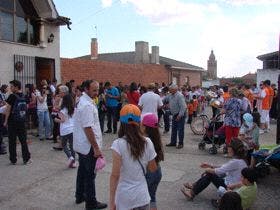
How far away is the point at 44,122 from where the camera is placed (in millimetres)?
12906

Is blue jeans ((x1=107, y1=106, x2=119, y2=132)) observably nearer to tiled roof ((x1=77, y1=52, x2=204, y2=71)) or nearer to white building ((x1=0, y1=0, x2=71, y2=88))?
white building ((x1=0, y1=0, x2=71, y2=88))

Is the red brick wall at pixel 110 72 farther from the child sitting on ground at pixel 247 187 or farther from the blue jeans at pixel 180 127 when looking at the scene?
the child sitting on ground at pixel 247 187

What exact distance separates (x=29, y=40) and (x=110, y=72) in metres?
10.7

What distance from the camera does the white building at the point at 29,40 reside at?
14.4 metres

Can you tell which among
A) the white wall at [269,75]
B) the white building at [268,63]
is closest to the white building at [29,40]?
the white wall at [269,75]

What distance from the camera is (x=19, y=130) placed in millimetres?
9055

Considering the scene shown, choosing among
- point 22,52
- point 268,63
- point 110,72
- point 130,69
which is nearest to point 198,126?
point 22,52

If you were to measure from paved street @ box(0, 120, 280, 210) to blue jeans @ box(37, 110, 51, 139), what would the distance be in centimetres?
196

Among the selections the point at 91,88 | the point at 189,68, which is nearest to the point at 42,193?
the point at 91,88

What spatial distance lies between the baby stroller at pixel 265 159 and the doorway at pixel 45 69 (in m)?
10.7

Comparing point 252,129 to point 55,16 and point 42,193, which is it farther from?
point 55,16

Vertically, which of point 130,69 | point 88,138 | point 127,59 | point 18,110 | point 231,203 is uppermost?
point 127,59

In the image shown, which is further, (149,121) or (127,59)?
(127,59)

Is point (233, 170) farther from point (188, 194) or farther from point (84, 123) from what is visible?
point (84, 123)
